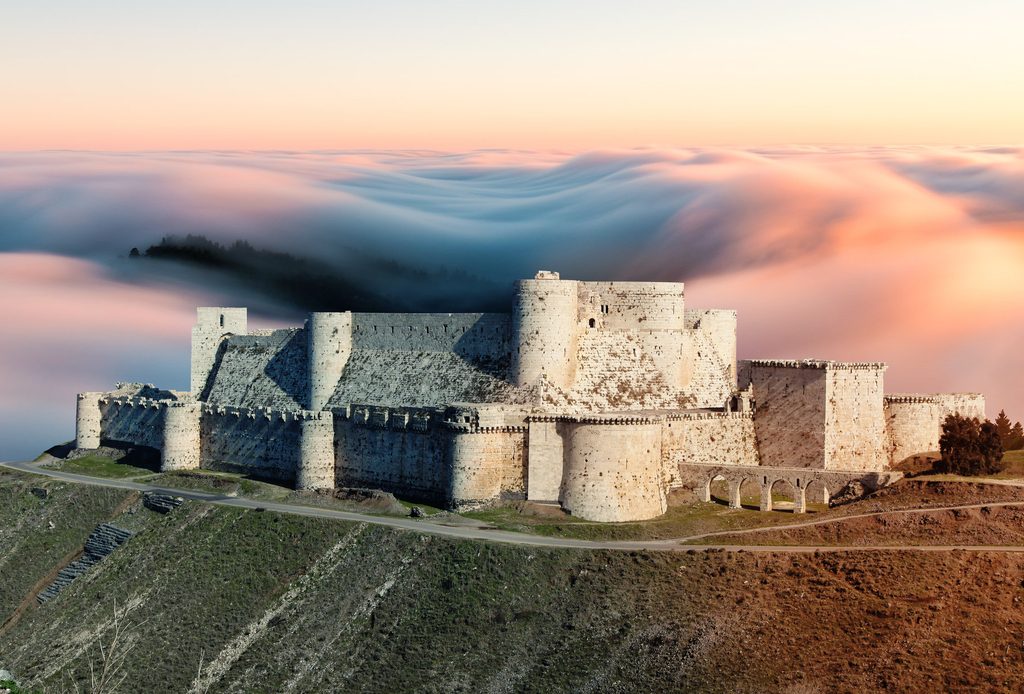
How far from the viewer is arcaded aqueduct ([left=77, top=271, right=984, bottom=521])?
8869cm

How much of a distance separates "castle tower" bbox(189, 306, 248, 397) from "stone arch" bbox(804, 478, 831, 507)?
44.0 meters

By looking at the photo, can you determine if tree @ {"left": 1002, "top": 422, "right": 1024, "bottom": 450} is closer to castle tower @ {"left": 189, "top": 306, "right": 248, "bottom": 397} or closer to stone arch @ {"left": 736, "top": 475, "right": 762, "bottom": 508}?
stone arch @ {"left": 736, "top": 475, "right": 762, "bottom": 508}

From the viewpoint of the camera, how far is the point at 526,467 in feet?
293

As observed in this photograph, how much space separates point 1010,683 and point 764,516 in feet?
74.0

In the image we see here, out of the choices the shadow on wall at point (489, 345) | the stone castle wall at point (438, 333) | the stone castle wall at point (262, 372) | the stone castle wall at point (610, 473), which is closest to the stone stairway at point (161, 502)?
the stone castle wall at point (262, 372)

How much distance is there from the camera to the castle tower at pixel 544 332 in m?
94.7

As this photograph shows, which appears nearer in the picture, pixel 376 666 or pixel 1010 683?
pixel 1010 683

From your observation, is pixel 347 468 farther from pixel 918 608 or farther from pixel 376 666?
pixel 918 608

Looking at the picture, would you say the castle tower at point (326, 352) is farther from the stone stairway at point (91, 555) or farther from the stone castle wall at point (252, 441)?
the stone stairway at point (91, 555)

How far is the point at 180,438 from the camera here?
10969 centimetres

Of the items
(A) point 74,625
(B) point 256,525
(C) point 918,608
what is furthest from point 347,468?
(C) point 918,608

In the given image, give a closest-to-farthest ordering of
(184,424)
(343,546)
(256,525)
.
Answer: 1. (343,546)
2. (256,525)
3. (184,424)

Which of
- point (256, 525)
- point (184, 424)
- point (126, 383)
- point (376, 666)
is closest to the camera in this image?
point (376, 666)

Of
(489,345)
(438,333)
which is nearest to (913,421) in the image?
(489,345)
